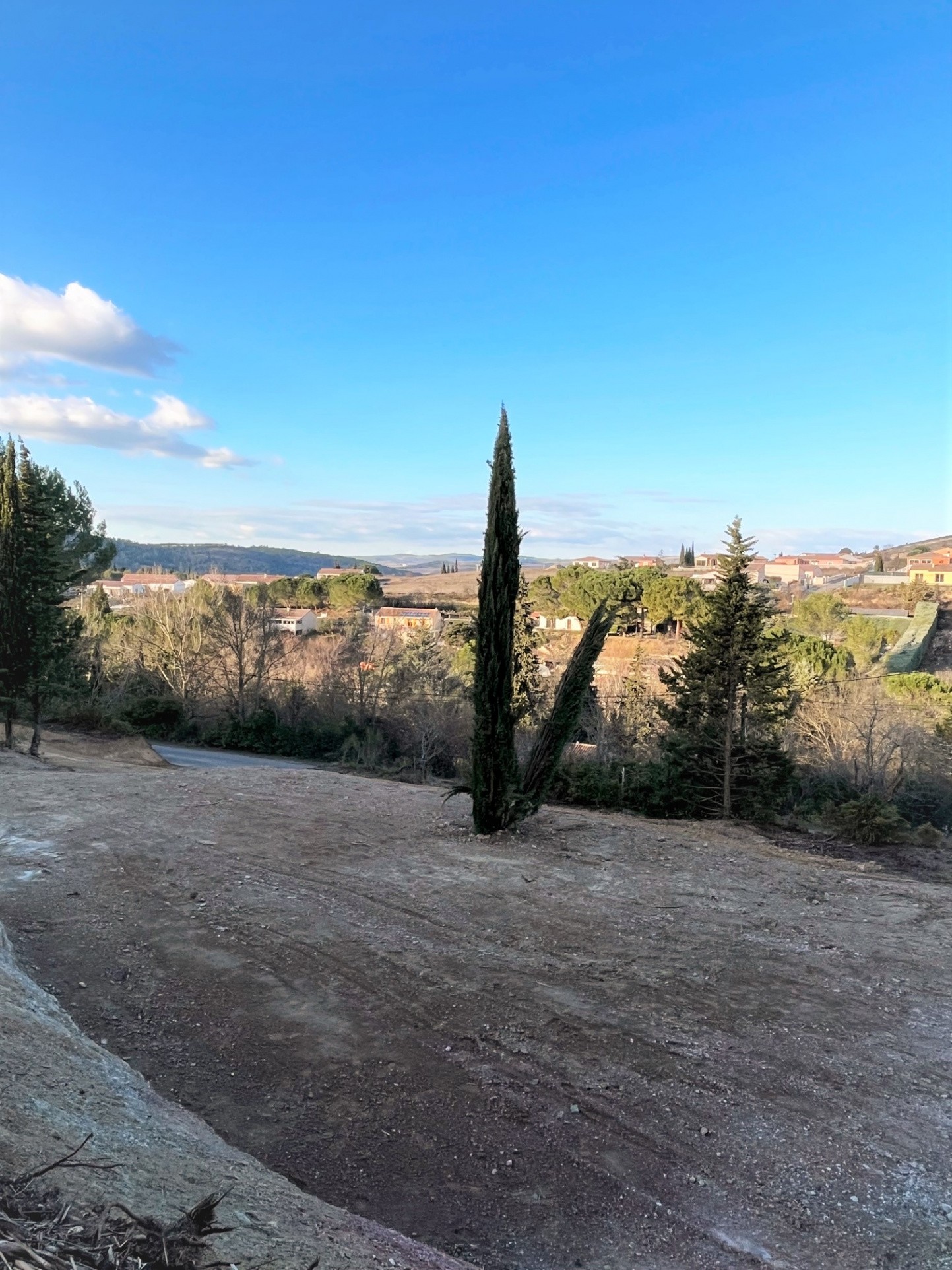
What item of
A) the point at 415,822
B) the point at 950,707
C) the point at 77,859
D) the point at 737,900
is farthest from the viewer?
the point at 950,707

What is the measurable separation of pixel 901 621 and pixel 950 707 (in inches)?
833

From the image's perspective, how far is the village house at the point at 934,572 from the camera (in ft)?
186

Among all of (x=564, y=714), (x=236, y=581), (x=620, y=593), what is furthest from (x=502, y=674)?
(x=236, y=581)

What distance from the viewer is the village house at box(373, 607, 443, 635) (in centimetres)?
3697

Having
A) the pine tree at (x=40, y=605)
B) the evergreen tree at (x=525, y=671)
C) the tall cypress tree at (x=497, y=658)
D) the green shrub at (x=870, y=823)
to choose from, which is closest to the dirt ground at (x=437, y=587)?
the evergreen tree at (x=525, y=671)

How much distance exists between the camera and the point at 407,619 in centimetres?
4272

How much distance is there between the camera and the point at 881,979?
6059mm

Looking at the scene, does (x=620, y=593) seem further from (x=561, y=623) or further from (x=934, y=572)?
(x=934, y=572)

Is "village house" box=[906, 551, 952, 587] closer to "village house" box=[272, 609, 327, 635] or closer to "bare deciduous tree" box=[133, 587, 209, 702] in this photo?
"village house" box=[272, 609, 327, 635]

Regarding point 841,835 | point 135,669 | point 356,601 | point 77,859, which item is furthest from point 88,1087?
point 356,601

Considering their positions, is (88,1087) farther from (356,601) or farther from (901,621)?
(356,601)

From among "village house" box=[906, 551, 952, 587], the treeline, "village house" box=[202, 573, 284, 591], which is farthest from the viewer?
"village house" box=[906, 551, 952, 587]

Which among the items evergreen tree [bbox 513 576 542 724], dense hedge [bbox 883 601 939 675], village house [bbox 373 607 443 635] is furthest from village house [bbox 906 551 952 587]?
evergreen tree [bbox 513 576 542 724]

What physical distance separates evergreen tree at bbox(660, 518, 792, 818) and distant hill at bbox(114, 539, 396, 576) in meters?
84.4
